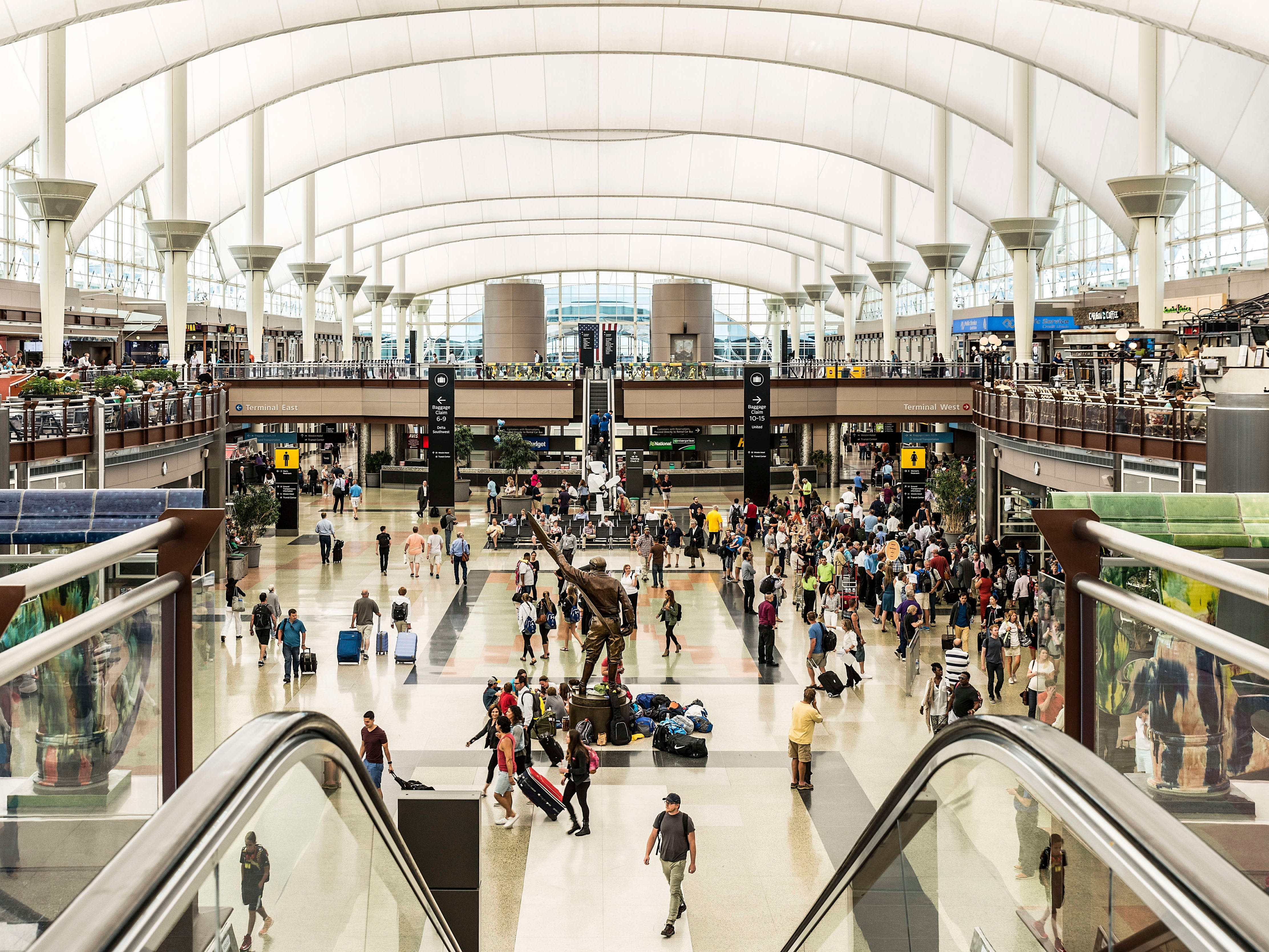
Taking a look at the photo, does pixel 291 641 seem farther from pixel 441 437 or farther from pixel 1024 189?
pixel 1024 189

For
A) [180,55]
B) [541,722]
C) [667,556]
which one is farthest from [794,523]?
[180,55]

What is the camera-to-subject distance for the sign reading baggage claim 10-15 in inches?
1538

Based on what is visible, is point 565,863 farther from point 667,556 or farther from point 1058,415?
→ point 667,556

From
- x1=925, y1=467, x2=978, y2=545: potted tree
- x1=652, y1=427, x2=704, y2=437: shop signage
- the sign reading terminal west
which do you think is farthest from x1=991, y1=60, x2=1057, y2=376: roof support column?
the sign reading terminal west

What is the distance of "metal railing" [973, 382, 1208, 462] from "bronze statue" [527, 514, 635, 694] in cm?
777

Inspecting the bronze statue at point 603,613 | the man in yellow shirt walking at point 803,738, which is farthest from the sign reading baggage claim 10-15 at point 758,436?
the man in yellow shirt walking at point 803,738

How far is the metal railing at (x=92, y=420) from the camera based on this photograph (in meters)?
18.9

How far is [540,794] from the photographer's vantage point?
12.8m

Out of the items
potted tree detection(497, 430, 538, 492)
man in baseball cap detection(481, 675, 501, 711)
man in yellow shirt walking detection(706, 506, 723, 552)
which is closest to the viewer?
man in baseball cap detection(481, 675, 501, 711)

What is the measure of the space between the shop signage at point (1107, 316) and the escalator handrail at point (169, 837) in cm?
3608

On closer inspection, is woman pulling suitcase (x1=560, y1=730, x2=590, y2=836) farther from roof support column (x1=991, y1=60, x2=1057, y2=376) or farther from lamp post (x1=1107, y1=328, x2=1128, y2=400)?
roof support column (x1=991, y1=60, x2=1057, y2=376)

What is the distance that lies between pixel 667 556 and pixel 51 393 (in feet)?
53.4

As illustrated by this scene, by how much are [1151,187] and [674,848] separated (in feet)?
69.9

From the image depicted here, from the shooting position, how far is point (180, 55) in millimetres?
33594
